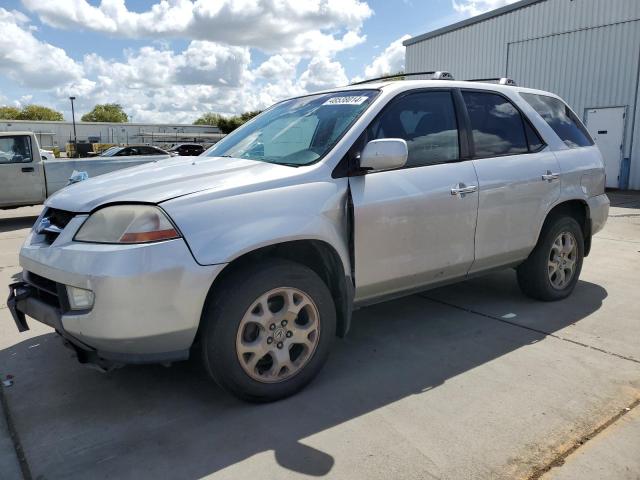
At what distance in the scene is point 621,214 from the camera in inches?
417

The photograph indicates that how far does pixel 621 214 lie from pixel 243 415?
33.6 feet

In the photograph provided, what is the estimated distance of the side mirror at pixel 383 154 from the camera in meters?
3.02

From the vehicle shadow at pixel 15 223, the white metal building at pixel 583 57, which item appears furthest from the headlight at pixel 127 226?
the white metal building at pixel 583 57

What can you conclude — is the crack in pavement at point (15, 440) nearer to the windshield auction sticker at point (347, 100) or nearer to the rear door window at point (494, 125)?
the windshield auction sticker at point (347, 100)

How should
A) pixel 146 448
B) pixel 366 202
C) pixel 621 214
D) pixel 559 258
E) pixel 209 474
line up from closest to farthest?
pixel 209 474
pixel 146 448
pixel 366 202
pixel 559 258
pixel 621 214

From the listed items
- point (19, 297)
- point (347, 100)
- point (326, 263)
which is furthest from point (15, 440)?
point (347, 100)

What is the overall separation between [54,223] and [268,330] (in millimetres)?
1351

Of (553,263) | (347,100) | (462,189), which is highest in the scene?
(347,100)

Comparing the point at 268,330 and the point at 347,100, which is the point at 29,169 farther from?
the point at 268,330

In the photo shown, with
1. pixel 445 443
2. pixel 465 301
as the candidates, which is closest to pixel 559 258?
pixel 465 301

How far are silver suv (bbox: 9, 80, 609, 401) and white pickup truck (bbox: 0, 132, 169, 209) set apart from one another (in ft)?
25.3

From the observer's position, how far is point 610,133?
15.8 m

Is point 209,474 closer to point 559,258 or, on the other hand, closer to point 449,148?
point 449,148

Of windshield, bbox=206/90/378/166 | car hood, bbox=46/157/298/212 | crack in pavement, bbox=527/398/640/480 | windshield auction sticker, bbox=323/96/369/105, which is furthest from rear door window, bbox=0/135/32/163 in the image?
crack in pavement, bbox=527/398/640/480
